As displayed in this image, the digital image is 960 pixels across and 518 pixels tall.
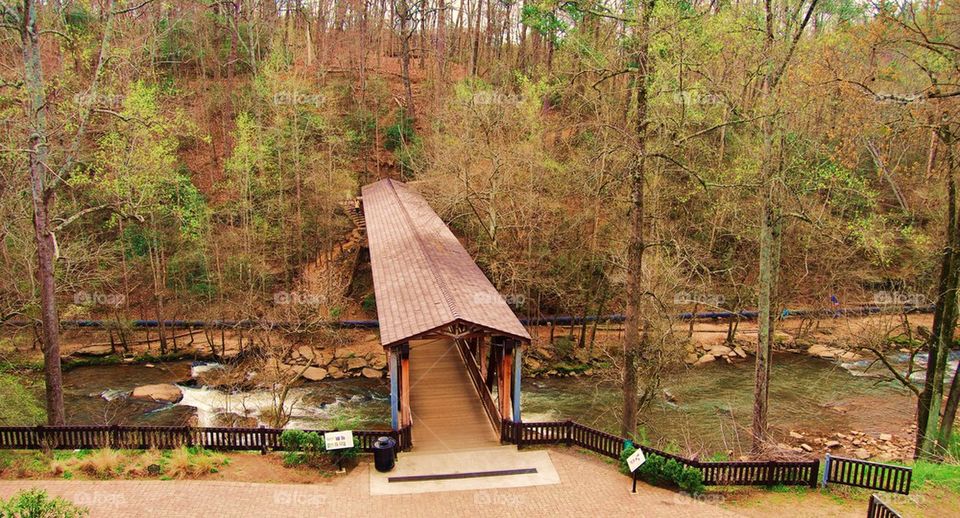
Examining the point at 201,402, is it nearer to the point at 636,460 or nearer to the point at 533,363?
the point at 533,363

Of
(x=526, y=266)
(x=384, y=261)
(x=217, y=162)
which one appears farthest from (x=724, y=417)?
(x=217, y=162)

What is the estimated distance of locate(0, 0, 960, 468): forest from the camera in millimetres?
12594

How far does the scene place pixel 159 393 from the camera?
813 inches

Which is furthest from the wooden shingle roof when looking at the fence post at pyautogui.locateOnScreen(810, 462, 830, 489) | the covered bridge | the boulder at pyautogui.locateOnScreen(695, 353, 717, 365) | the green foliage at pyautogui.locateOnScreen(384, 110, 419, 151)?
the green foliage at pyautogui.locateOnScreen(384, 110, 419, 151)

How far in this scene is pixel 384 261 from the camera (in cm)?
1819

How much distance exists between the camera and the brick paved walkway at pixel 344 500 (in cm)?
1084

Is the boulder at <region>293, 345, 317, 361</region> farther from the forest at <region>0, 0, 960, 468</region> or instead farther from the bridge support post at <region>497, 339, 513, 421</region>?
the bridge support post at <region>497, 339, 513, 421</region>

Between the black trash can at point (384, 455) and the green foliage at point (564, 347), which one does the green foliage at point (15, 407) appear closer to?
the black trash can at point (384, 455)

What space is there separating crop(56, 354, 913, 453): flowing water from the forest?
1.83 metres

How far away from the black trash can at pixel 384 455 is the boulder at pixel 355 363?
476 inches

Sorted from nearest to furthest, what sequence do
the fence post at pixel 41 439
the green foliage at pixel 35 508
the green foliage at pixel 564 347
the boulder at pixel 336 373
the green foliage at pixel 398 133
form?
the green foliage at pixel 35 508
the fence post at pixel 41 439
the boulder at pixel 336 373
the green foliage at pixel 564 347
the green foliage at pixel 398 133

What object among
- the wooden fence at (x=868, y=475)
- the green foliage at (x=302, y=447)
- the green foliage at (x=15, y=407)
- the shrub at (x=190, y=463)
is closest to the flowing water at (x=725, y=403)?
the wooden fence at (x=868, y=475)

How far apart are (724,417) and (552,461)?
955 cm

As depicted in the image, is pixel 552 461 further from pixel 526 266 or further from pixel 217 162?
pixel 217 162
